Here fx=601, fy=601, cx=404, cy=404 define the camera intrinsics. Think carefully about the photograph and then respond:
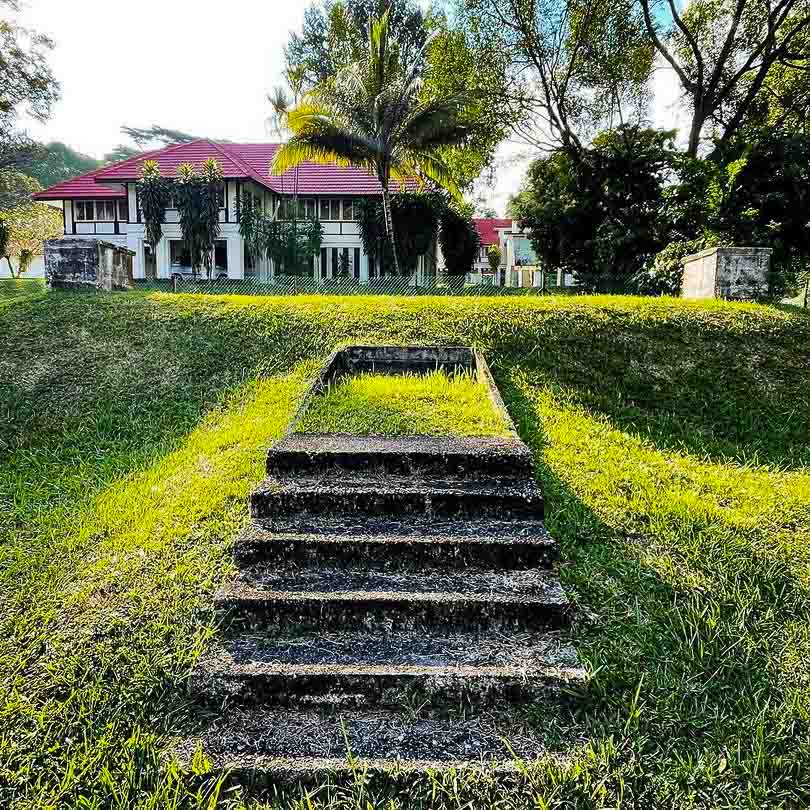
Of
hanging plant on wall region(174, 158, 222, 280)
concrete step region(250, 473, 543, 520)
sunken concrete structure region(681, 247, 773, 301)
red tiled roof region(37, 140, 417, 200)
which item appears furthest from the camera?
red tiled roof region(37, 140, 417, 200)

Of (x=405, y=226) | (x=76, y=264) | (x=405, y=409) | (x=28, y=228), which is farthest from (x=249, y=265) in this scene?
(x=28, y=228)

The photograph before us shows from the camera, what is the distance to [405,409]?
4.25 meters

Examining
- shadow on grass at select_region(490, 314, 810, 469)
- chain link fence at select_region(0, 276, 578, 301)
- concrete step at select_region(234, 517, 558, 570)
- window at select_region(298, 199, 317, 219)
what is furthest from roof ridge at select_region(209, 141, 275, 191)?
concrete step at select_region(234, 517, 558, 570)

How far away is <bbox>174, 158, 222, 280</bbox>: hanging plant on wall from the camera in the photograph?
20.0 metres

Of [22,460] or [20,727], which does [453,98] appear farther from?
[20,727]

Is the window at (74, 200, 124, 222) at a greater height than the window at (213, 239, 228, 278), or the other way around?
the window at (74, 200, 124, 222)

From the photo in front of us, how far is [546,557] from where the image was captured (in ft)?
9.30

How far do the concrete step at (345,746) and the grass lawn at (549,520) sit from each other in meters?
0.08

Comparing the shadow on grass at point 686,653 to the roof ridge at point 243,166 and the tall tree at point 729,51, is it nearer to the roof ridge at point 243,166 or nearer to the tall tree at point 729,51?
the tall tree at point 729,51

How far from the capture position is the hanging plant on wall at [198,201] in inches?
789

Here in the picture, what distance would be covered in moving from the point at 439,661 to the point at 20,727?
5.16 ft

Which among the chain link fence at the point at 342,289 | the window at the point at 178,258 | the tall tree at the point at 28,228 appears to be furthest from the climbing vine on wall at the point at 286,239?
the tall tree at the point at 28,228

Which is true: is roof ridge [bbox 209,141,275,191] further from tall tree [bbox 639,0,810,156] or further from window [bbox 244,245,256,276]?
tall tree [bbox 639,0,810,156]

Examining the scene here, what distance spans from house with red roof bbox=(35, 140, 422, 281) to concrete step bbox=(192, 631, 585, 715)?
20.3m
